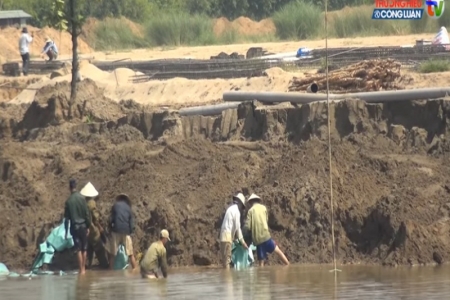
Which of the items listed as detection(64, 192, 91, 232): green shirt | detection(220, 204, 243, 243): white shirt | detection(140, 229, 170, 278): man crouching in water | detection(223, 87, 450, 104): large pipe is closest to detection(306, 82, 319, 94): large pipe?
detection(223, 87, 450, 104): large pipe

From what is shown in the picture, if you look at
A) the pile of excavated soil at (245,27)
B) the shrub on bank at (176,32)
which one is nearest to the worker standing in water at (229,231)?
the shrub on bank at (176,32)

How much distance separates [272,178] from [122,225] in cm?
272

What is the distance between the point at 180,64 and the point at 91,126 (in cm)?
913

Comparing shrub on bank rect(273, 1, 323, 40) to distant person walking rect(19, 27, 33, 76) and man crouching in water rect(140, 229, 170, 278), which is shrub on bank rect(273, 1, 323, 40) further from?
man crouching in water rect(140, 229, 170, 278)

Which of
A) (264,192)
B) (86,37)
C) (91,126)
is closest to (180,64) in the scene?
(91,126)

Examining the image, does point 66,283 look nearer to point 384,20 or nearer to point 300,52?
point 300,52

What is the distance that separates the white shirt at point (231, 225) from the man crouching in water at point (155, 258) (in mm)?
1038

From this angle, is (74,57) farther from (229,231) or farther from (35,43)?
(35,43)

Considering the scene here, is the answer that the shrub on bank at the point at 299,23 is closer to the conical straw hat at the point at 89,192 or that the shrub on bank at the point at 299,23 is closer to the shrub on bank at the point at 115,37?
the shrub on bank at the point at 115,37

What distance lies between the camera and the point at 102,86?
35.2m

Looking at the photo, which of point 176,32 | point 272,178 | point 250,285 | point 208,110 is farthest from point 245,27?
point 250,285

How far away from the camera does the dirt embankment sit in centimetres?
1994

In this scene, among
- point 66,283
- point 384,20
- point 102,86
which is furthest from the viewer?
point 384,20

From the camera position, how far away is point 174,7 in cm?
6869
